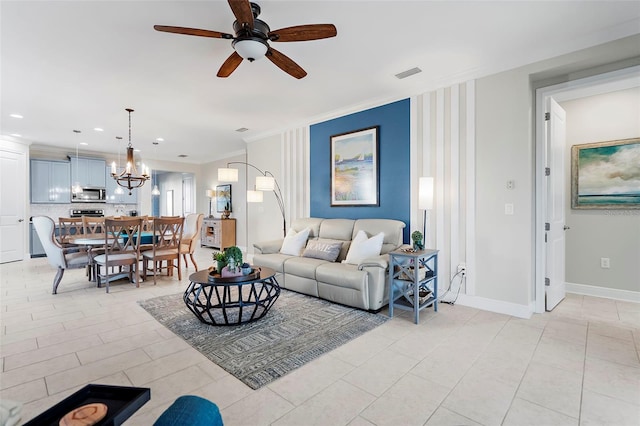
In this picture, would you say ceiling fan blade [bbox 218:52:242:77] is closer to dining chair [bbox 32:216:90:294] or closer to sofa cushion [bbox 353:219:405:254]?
sofa cushion [bbox 353:219:405:254]

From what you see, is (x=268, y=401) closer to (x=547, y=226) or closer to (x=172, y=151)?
(x=547, y=226)

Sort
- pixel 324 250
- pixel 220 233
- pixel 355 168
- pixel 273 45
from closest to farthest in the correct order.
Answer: pixel 273 45 < pixel 324 250 < pixel 355 168 < pixel 220 233

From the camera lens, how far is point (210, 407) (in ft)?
3.17

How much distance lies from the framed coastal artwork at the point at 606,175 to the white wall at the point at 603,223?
73mm

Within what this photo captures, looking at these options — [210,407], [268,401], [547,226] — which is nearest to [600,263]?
[547,226]

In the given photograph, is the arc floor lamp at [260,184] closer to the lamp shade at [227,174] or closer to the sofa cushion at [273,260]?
the lamp shade at [227,174]

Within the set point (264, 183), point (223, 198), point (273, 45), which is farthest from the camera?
point (223, 198)

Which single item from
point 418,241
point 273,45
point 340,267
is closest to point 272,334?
point 340,267

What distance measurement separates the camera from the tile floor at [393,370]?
1.72 m

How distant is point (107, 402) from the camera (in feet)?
2.92

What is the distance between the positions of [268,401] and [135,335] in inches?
65.2

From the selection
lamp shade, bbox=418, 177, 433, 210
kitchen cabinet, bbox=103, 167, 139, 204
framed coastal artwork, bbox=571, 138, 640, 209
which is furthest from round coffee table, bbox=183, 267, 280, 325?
kitchen cabinet, bbox=103, 167, 139, 204

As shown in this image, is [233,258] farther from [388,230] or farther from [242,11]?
[242,11]

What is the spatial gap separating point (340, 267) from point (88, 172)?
7.61 m
